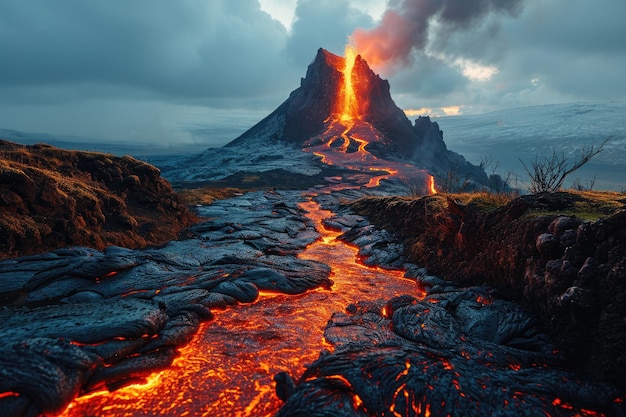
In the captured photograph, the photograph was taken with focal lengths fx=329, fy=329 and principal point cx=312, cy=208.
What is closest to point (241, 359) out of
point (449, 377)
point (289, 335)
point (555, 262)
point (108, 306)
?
point (289, 335)

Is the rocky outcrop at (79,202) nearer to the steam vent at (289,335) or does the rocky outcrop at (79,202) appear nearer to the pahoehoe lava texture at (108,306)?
the steam vent at (289,335)

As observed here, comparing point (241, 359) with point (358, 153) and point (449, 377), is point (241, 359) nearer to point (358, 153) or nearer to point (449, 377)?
point (449, 377)

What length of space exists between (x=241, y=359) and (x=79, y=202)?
20.2 m

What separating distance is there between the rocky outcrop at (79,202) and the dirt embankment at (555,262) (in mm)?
22778

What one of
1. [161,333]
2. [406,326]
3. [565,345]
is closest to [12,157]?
[161,333]

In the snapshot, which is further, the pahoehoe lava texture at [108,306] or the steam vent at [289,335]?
the pahoehoe lava texture at [108,306]

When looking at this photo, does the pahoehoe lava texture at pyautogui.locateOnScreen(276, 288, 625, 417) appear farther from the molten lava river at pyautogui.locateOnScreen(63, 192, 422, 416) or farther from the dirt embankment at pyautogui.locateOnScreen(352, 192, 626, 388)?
the molten lava river at pyautogui.locateOnScreen(63, 192, 422, 416)

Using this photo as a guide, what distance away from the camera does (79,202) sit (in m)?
24.0

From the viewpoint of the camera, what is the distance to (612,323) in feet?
29.7

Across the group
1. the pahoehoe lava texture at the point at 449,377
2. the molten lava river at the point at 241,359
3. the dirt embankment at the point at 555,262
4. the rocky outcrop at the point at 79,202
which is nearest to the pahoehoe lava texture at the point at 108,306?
the molten lava river at the point at 241,359

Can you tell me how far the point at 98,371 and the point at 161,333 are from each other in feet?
7.86

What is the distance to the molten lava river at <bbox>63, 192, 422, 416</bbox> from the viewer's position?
8.89 meters

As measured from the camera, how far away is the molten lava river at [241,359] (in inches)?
350

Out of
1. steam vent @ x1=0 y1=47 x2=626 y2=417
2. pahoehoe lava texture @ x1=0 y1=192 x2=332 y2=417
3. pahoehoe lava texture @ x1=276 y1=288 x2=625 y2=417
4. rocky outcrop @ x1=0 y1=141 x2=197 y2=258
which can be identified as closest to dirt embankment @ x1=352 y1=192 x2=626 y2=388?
steam vent @ x1=0 y1=47 x2=626 y2=417
